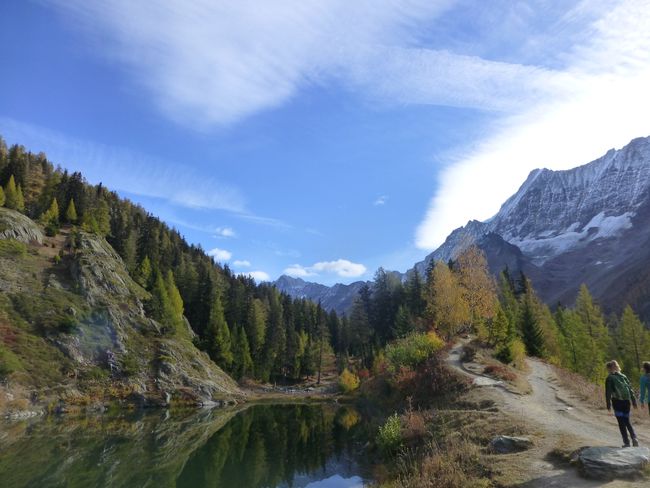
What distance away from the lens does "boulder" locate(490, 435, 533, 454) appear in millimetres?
16719

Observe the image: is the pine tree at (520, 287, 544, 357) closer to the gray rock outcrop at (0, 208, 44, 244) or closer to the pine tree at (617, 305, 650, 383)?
the pine tree at (617, 305, 650, 383)

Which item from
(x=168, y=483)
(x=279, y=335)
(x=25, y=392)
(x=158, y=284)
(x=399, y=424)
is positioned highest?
(x=158, y=284)

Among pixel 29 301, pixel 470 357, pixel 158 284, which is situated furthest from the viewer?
pixel 158 284

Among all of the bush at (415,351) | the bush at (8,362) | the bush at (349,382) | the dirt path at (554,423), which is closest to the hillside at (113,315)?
the bush at (8,362)

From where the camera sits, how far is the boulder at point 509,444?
16719 millimetres

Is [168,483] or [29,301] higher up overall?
[29,301]

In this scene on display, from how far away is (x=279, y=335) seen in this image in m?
120

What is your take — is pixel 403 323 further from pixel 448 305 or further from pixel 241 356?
pixel 448 305

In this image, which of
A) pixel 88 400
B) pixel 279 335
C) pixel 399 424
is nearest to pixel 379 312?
pixel 279 335

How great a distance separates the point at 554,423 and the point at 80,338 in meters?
66.5

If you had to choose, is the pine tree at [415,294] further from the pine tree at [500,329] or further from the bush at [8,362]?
the bush at [8,362]

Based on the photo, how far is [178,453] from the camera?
108 ft

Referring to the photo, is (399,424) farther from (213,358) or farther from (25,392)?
(213,358)

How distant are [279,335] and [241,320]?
38.9 feet
